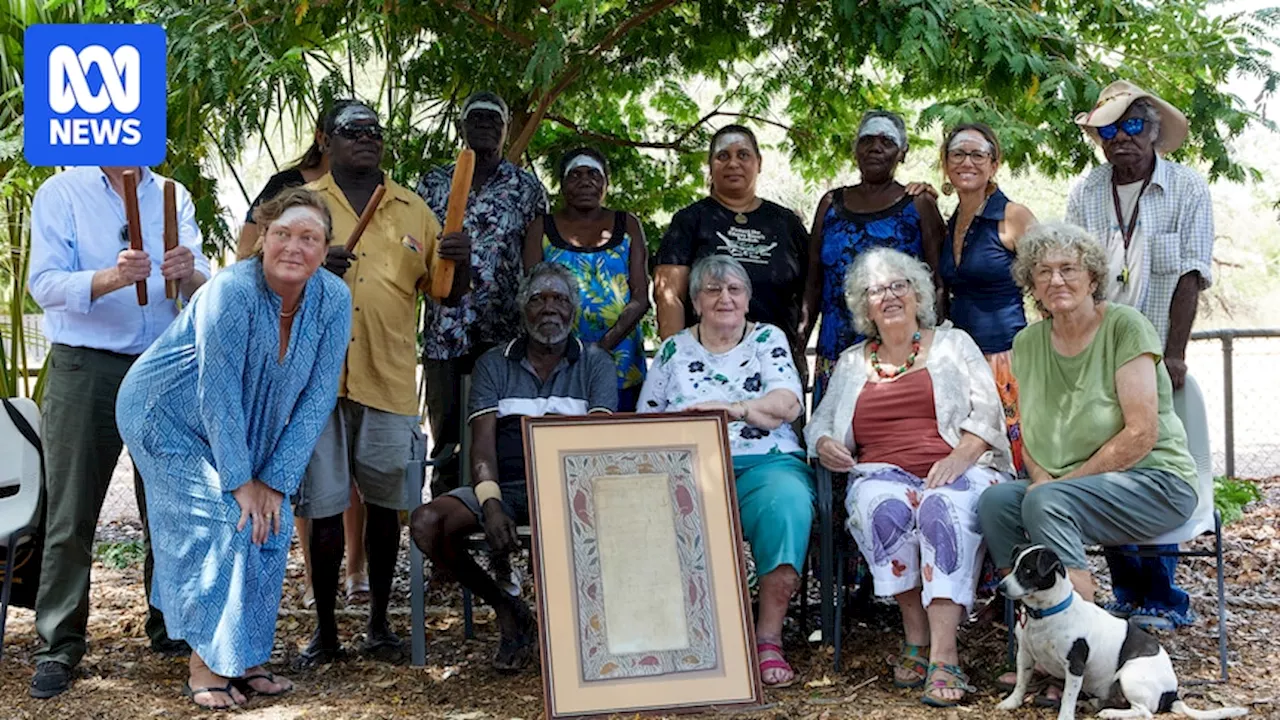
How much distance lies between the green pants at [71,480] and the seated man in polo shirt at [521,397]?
3.99ft

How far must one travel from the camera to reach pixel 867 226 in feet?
17.1

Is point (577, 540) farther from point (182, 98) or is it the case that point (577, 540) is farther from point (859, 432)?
point (182, 98)

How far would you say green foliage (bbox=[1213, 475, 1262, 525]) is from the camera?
739 centimetres

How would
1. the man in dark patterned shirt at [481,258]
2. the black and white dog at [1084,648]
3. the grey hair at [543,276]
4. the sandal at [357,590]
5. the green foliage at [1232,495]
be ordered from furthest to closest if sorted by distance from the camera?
1. the green foliage at [1232,495]
2. the sandal at [357,590]
3. the man in dark patterned shirt at [481,258]
4. the grey hair at [543,276]
5. the black and white dog at [1084,648]

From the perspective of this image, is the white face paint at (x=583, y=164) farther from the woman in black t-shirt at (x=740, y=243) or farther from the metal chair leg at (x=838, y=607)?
the metal chair leg at (x=838, y=607)

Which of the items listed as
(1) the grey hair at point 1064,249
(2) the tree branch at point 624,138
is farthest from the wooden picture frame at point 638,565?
(2) the tree branch at point 624,138

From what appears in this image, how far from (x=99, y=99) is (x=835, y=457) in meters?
2.96

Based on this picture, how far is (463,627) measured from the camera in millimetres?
5309

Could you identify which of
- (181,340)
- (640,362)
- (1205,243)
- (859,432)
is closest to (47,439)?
(181,340)

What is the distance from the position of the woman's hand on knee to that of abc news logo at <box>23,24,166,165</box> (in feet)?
8.36

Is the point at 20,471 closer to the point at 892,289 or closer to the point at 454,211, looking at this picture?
the point at 454,211

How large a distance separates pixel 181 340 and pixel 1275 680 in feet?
12.6

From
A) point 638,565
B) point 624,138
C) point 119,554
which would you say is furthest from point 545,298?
point 119,554

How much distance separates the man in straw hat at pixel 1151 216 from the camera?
191 inches
